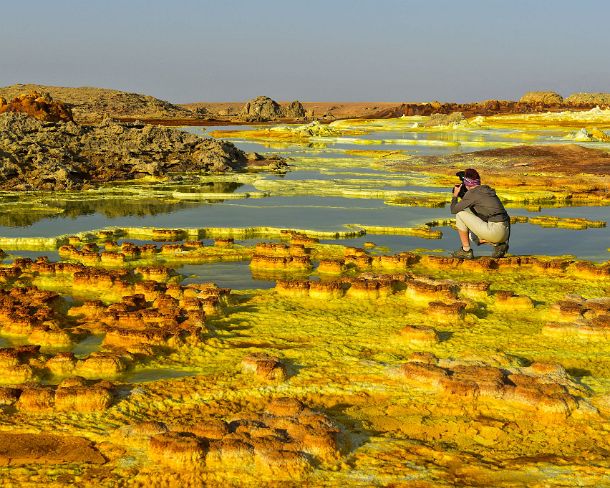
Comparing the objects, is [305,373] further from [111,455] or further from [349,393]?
[111,455]

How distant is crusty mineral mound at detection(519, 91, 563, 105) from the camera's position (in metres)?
112

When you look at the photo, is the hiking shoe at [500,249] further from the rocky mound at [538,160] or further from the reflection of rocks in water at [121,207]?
the rocky mound at [538,160]

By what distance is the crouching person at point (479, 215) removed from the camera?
34.0ft

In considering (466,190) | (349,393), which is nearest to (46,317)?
(349,393)

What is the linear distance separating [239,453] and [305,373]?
169 centimetres

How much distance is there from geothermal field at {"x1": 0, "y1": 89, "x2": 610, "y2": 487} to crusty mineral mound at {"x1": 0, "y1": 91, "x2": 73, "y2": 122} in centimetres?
1330

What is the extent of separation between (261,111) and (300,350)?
8845 cm

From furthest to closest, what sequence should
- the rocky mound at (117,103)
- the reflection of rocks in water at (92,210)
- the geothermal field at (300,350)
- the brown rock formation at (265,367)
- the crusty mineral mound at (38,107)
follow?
the rocky mound at (117,103) → the crusty mineral mound at (38,107) → the reflection of rocks in water at (92,210) → the brown rock formation at (265,367) → the geothermal field at (300,350)

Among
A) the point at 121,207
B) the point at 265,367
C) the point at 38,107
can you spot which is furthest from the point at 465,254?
the point at 38,107

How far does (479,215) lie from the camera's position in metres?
10.5

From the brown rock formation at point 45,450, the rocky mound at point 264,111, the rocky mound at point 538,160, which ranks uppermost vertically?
the rocky mound at point 264,111

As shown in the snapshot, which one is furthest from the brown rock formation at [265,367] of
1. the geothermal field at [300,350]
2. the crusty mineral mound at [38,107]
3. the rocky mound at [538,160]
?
the crusty mineral mound at [38,107]

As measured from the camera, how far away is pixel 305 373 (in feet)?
19.9

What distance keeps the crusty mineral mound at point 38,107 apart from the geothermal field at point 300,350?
1330 centimetres
